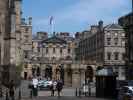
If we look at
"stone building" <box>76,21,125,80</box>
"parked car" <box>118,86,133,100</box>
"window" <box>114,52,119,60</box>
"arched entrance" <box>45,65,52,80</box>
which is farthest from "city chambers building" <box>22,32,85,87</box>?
"parked car" <box>118,86,133,100</box>

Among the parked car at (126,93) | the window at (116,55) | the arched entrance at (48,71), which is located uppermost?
the window at (116,55)

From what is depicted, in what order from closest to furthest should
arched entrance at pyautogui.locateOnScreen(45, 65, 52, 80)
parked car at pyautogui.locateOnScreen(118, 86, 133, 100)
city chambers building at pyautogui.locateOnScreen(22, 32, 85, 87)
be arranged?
parked car at pyautogui.locateOnScreen(118, 86, 133, 100) → city chambers building at pyautogui.locateOnScreen(22, 32, 85, 87) → arched entrance at pyautogui.locateOnScreen(45, 65, 52, 80)

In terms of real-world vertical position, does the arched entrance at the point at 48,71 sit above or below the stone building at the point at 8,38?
below

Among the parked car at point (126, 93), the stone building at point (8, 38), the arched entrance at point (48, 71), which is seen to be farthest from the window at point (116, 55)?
the parked car at point (126, 93)

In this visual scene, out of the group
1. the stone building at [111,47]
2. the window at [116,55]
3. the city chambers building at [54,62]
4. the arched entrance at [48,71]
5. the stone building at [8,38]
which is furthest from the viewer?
the arched entrance at [48,71]

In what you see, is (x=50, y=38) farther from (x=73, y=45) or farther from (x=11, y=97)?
(x=11, y=97)

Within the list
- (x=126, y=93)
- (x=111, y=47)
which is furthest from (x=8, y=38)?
(x=111, y=47)

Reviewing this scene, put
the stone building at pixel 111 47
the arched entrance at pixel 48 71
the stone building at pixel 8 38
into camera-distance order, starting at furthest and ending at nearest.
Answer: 1. the arched entrance at pixel 48 71
2. the stone building at pixel 111 47
3. the stone building at pixel 8 38

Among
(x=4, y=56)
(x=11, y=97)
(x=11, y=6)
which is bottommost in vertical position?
(x=11, y=97)

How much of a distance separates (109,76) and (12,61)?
19.2 m

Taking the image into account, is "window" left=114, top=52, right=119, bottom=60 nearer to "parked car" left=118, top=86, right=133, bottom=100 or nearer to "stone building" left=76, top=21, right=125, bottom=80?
"stone building" left=76, top=21, right=125, bottom=80

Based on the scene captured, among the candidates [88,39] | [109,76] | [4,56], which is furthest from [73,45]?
[109,76]

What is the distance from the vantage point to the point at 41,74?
13338 cm

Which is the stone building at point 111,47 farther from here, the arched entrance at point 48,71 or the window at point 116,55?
the arched entrance at point 48,71
